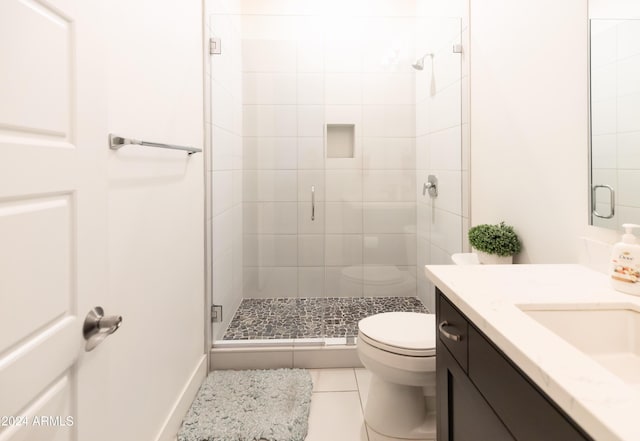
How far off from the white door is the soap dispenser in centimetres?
128

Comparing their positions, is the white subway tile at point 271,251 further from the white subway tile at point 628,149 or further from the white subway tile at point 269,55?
the white subway tile at point 628,149

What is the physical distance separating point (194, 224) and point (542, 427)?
5.74 feet

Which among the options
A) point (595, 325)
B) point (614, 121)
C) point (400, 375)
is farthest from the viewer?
point (400, 375)

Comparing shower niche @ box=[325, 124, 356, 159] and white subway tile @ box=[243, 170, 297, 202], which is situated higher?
shower niche @ box=[325, 124, 356, 159]

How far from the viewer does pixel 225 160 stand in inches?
100.0

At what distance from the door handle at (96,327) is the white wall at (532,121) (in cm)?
149

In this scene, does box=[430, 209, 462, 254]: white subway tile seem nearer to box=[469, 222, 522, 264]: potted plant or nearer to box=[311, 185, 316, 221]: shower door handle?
box=[469, 222, 522, 264]: potted plant

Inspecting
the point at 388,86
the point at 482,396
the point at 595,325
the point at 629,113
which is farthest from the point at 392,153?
the point at 482,396

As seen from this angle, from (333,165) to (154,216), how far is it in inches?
60.7

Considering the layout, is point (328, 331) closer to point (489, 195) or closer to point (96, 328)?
point (489, 195)

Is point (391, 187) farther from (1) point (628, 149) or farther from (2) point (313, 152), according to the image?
(1) point (628, 149)

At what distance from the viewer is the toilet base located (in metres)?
1.72

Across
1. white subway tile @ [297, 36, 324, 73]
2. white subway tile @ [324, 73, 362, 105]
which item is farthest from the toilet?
white subway tile @ [297, 36, 324, 73]

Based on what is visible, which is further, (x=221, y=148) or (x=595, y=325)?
(x=221, y=148)
